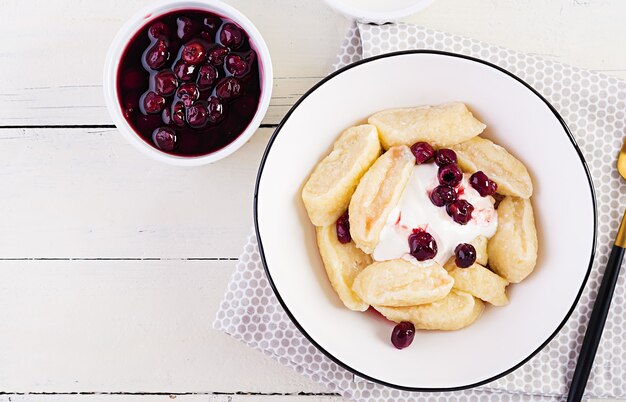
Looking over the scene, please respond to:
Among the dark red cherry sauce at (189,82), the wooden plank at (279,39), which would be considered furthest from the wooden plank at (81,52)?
the dark red cherry sauce at (189,82)

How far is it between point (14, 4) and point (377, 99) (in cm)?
81

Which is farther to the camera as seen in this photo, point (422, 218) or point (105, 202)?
point (105, 202)

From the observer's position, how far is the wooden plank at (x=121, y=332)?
1503 mm

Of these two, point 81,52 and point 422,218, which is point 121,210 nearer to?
point 81,52

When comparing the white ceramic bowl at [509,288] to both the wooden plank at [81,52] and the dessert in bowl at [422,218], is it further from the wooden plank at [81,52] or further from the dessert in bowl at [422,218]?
the wooden plank at [81,52]

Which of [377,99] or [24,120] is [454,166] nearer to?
[377,99]

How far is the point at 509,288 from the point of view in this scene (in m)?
1.32

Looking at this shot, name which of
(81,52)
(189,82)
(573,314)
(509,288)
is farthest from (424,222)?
(81,52)

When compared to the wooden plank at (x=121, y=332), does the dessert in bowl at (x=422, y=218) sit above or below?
above

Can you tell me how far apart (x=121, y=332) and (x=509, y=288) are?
81 centimetres

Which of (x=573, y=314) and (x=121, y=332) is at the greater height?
(x=573, y=314)

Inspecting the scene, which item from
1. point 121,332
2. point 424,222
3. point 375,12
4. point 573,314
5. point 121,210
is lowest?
point 121,332

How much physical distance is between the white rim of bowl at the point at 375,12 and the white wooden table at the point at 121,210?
83 mm

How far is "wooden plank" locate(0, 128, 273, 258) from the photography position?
1500mm
